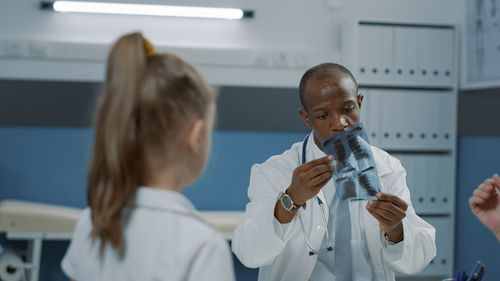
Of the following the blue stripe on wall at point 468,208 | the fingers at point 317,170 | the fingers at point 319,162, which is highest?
the fingers at point 319,162

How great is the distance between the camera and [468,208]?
3.25 metres

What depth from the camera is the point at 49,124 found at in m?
3.05

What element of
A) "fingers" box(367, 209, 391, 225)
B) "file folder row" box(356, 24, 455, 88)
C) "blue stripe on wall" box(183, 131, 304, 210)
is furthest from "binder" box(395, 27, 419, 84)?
"fingers" box(367, 209, 391, 225)

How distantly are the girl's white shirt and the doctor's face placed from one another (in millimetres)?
702

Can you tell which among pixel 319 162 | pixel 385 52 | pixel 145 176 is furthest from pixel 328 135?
pixel 385 52

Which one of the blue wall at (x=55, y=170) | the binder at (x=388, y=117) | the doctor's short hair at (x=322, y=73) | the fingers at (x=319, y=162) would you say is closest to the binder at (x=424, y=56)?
the binder at (x=388, y=117)

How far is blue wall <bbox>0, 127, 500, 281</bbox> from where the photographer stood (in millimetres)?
3031

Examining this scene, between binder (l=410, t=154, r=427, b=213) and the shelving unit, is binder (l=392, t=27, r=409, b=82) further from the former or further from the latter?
binder (l=410, t=154, r=427, b=213)

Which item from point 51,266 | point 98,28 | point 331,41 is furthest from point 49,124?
point 331,41

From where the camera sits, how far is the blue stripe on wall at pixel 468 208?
3020mm

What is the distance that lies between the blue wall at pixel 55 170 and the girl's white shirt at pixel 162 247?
207 cm

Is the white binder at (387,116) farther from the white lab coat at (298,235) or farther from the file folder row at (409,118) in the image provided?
the white lab coat at (298,235)

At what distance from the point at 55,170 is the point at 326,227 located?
6.74ft

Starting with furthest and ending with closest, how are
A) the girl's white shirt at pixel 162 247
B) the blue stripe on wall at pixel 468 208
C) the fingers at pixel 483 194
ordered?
the blue stripe on wall at pixel 468 208, the fingers at pixel 483 194, the girl's white shirt at pixel 162 247
